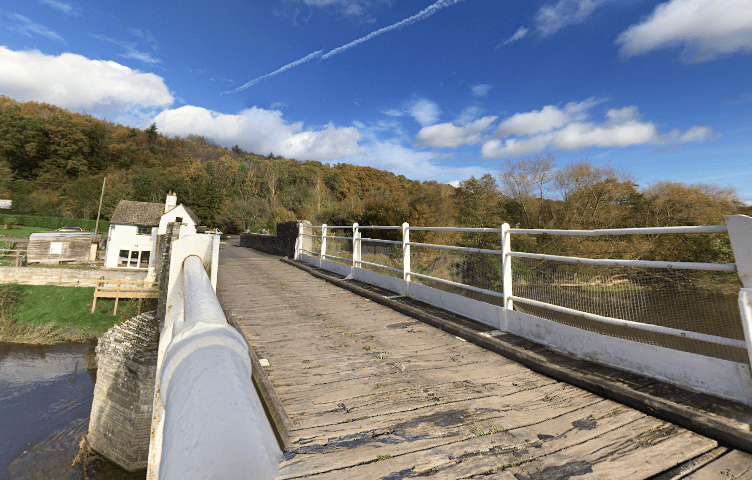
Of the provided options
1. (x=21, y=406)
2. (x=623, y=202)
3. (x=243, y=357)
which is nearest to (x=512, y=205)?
(x=623, y=202)

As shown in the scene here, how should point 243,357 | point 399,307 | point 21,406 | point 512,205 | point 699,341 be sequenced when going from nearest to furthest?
point 243,357 → point 699,341 → point 399,307 → point 21,406 → point 512,205

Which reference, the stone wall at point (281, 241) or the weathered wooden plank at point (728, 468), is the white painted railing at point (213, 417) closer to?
the weathered wooden plank at point (728, 468)

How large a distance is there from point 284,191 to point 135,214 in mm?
21996

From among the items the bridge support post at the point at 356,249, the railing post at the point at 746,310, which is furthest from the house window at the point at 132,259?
the railing post at the point at 746,310

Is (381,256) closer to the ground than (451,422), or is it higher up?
higher up

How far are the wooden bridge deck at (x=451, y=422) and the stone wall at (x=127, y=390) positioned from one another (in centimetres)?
447

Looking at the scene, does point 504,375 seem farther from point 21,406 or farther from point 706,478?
point 21,406

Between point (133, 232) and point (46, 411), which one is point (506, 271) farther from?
point (133, 232)

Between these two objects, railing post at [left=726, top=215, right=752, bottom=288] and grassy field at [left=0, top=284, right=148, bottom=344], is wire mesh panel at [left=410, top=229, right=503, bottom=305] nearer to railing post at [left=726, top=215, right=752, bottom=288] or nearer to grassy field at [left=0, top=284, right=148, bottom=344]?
railing post at [left=726, top=215, right=752, bottom=288]

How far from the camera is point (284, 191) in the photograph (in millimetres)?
51750

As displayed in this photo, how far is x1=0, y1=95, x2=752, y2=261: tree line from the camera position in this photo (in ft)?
44.7

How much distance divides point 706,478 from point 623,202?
16.8 metres

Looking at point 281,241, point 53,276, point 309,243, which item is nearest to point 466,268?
point 309,243

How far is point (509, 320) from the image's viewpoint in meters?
4.07
